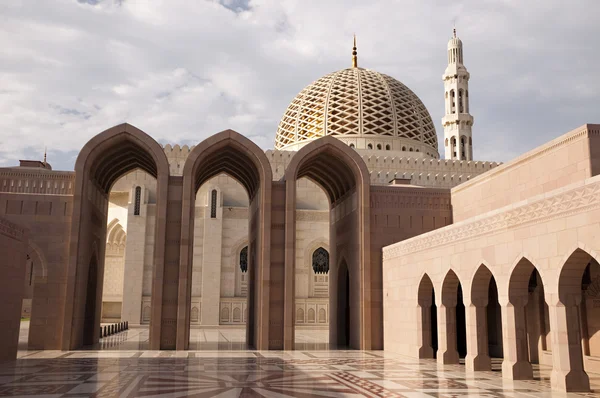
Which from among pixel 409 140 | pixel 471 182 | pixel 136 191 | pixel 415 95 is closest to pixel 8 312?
pixel 471 182

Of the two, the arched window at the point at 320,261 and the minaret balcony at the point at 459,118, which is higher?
the minaret balcony at the point at 459,118

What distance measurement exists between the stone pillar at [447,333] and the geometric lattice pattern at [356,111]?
2224cm

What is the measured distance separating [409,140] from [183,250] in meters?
21.9

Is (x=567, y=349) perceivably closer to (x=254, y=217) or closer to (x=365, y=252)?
(x=365, y=252)

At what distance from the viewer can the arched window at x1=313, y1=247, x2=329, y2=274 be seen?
31094mm

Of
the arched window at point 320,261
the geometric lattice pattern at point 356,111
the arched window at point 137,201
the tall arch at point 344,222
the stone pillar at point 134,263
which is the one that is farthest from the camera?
the geometric lattice pattern at point 356,111

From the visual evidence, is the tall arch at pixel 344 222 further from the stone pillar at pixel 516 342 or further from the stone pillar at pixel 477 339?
the stone pillar at pixel 516 342

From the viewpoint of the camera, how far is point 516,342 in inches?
428

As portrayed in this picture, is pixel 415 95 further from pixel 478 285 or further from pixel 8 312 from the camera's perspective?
pixel 8 312

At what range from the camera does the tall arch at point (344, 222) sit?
1712cm

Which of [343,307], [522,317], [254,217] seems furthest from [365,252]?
[522,317]

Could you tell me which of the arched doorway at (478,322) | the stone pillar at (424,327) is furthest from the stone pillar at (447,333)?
the arched doorway at (478,322)

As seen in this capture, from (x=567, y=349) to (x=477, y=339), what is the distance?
3.01 meters

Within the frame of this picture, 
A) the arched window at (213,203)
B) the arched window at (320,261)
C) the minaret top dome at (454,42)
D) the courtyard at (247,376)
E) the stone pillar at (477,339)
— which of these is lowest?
the courtyard at (247,376)
